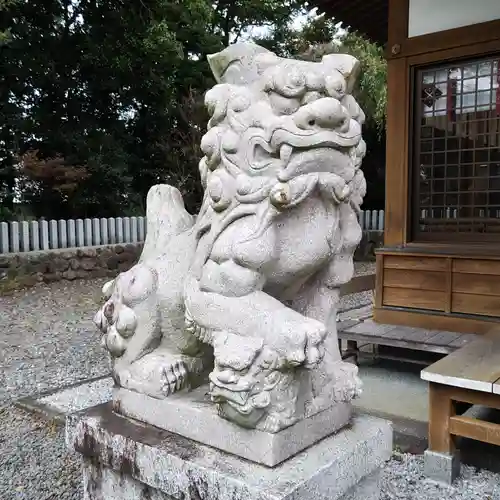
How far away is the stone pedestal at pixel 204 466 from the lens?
1235mm

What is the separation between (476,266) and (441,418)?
162 cm

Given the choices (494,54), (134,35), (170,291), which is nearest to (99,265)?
(134,35)

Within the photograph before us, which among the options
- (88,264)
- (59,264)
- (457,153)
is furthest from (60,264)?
Result: (457,153)

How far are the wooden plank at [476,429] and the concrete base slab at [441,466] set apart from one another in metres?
0.12

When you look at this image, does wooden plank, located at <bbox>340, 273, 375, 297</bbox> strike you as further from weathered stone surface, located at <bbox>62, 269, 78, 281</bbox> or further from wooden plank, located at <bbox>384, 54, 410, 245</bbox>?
weathered stone surface, located at <bbox>62, 269, 78, 281</bbox>

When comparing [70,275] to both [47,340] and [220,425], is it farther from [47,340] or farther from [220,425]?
[220,425]

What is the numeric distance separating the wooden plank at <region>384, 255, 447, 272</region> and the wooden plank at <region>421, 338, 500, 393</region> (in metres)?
1.18

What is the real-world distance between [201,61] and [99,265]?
572 centimetres

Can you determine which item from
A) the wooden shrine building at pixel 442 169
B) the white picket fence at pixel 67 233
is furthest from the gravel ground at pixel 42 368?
the wooden shrine building at pixel 442 169

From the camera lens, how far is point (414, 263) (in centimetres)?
402

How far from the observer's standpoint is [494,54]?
12.1ft

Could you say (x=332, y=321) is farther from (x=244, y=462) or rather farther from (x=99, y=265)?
(x=99, y=265)

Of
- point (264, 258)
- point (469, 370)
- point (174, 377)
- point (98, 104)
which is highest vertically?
point (98, 104)

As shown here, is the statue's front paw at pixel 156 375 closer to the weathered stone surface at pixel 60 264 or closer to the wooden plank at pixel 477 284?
the wooden plank at pixel 477 284
